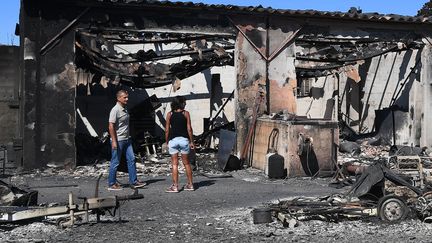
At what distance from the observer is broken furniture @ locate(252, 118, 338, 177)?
1155 centimetres

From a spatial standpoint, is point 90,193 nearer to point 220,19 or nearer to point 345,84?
point 220,19

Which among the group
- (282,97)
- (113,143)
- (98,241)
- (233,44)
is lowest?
(98,241)

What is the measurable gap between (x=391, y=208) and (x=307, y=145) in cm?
457

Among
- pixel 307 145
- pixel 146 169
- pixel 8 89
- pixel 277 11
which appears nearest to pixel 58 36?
pixel 146 169

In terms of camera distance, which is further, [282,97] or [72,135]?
[282,97]

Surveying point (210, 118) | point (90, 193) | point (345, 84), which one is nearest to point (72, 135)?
point (90, 193)

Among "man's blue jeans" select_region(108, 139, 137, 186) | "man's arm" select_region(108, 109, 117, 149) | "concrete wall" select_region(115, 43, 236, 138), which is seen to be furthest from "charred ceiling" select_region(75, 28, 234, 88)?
"concrete wall" select_region(115, 43, 236, 138)

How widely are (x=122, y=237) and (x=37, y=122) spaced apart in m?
6.80

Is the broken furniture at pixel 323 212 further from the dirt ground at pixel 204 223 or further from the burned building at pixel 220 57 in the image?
the burned building at pixel 220 57

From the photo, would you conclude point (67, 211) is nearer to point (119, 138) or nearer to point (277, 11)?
point (119, 138)

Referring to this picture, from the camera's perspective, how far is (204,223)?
7.15 metres

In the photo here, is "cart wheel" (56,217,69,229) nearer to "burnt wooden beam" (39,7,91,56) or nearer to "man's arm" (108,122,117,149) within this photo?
"man's arm" (108,122,117,149)

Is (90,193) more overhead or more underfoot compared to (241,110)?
more underfoot

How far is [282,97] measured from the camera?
1406 cm
